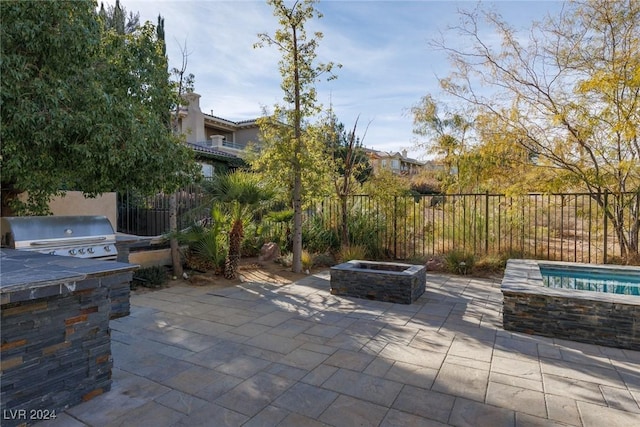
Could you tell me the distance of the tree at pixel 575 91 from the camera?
21.5ft

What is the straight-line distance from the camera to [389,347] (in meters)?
4.00

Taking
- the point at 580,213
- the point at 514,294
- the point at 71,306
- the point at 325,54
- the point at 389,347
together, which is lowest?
the point at 389,347

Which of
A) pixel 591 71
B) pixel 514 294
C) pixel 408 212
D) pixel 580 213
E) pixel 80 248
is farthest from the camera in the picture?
pixel 408 212

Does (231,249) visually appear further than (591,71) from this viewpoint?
Yes

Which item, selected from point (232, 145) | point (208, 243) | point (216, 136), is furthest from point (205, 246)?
point (232, 145)

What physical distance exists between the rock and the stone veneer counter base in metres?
5.86

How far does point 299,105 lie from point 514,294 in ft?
17.9

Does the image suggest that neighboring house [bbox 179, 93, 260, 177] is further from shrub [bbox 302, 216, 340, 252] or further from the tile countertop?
the tile countertop

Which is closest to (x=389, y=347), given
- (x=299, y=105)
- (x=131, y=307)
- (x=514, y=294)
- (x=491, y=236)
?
(x=514, y=294)

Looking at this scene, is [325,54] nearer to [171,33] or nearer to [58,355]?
[171,33]

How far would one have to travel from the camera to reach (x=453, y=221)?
916cm

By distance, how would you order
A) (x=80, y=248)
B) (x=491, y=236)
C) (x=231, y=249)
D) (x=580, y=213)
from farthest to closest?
1. (x=491, y=236)
2. (x=580, y=213)
3. (x=231, y=249)
4. (x=80, y=248)

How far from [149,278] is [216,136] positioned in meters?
14.6

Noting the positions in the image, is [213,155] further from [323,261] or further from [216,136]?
[323,261]
